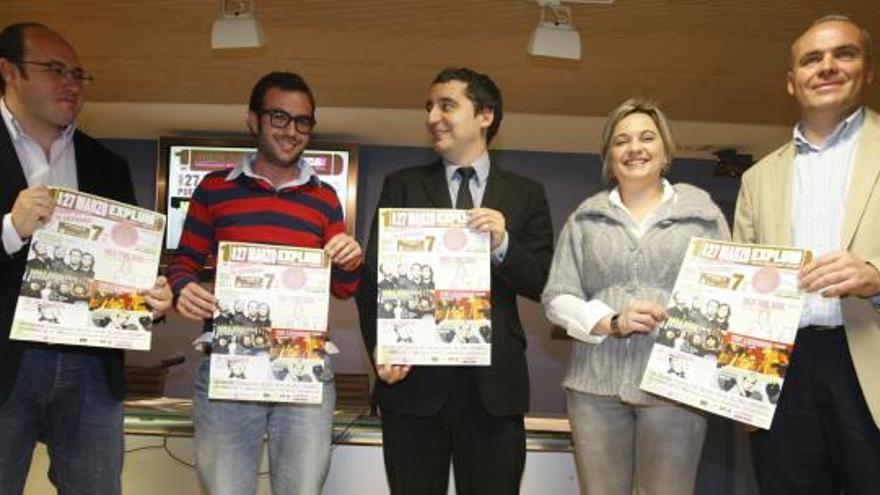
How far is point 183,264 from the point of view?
2324 mm

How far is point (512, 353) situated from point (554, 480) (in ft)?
3.49

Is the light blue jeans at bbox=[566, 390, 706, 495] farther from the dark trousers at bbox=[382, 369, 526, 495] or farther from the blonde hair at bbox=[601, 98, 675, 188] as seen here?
the blonde hair at bbox=[601, 98, 675, 188]

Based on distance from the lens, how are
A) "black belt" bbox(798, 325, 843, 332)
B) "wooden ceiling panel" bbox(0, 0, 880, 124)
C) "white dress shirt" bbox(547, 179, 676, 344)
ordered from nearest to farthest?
"black belt" bbox(798, 325, 843, 332) → "white dress shirt" bbox(547, 179, 676, 344) → "wooden ceiling panel" bbox(0, 0, 880, 124)

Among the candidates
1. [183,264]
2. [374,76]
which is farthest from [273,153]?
[374,76]

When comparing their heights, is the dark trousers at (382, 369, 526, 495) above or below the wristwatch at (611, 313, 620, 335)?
below

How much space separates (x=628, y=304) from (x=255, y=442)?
3.57 ft

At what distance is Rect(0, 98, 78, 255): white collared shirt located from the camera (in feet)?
7.20

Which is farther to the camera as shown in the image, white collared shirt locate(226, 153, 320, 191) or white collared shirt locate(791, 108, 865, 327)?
white collared shirt locate(226, 153, 320, 191)

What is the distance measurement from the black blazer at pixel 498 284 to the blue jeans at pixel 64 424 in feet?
2.51

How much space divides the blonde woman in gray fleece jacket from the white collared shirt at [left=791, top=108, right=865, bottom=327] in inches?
8.0

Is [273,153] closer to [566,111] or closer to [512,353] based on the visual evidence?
[512,353]

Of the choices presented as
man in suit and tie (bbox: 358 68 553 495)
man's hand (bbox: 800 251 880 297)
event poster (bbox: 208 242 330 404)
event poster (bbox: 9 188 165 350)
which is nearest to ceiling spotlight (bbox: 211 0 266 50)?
man in suit and tie (bbox: 358 68 553 495)

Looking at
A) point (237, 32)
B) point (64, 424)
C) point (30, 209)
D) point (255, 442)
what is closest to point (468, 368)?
point (255, 442)

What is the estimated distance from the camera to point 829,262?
186 centimetres
